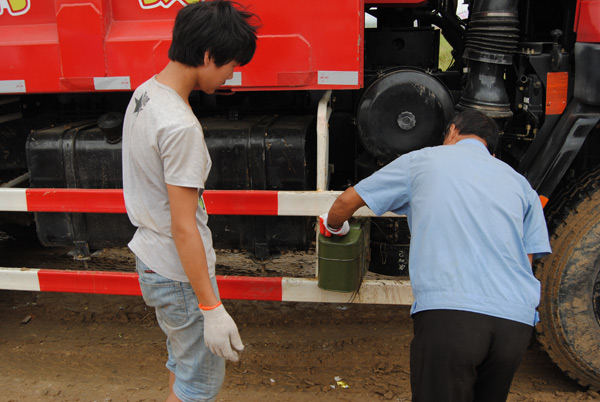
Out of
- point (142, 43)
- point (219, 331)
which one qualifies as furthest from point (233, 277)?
point (142, 43)

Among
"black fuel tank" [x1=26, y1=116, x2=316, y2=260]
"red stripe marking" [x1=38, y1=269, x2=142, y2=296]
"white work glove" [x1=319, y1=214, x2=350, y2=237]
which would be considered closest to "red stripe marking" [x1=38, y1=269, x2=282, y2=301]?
"red stripe marking" [x1=38, y1=269, x2=142, y2=296]

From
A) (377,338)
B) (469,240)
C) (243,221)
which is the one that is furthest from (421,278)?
(377,338)

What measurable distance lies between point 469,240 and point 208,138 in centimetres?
160

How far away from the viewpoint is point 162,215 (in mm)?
1743

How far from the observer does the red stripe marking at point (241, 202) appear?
2.68m

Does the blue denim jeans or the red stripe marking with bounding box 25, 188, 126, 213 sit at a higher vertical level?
the red stripe marking with bounding box 25, 188, 126, 213

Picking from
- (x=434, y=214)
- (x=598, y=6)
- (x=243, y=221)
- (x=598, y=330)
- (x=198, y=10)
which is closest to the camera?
(x=198, y=10)

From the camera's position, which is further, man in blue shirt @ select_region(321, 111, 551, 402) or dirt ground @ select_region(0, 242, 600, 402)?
dirt ground @ select_region(0, 242, 600, 402)

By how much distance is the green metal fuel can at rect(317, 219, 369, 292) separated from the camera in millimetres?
2521

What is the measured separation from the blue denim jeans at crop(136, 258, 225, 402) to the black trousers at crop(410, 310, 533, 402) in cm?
72

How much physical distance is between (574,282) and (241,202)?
1661 mm

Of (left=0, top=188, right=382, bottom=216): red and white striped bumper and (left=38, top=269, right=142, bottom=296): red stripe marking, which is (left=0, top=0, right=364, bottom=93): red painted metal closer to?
(left=0, top=188, right=382, bottom=216): red and white striped bumper

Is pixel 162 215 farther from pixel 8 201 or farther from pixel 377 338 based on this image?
pixel 377 338

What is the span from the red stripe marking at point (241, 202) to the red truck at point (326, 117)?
10mm
